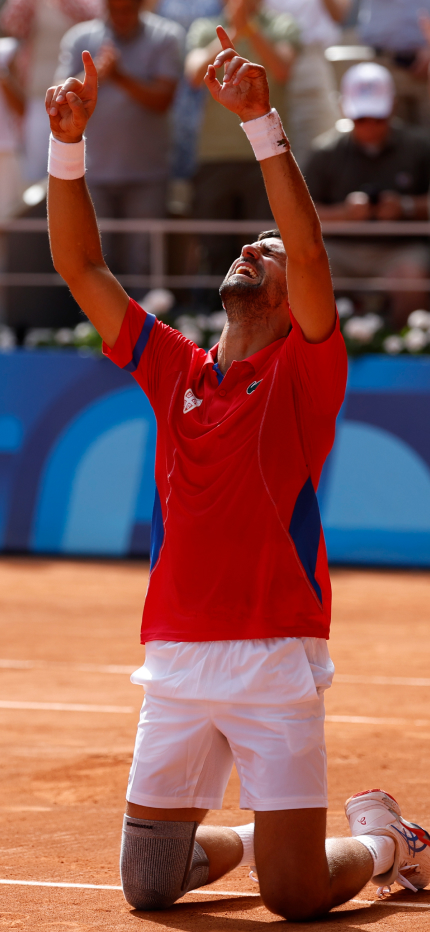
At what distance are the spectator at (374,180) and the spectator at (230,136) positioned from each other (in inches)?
31.0

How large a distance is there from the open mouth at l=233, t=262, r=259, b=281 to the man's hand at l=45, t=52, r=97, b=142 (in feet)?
2.13

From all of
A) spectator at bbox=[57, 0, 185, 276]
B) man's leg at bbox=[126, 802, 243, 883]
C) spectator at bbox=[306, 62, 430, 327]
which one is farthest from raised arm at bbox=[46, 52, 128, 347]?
spectator at bbox=[57, 0, 185, 276]

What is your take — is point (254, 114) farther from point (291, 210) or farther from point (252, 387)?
point (252, 387)

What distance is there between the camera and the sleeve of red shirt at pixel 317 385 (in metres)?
3.56

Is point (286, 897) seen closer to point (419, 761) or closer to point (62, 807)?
point (62, 807)

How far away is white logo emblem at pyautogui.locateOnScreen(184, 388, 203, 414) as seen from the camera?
383 centimetres

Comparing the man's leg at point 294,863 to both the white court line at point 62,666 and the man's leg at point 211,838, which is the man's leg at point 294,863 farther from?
the white court line at point 62,666

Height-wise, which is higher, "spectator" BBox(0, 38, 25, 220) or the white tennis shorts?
"spectator" BBox(0, 38, 25, 220)

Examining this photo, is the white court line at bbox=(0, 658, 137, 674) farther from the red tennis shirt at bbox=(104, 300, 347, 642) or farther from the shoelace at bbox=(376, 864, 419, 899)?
the red tennis shirt at bbox=(104, 300, 347, 642)

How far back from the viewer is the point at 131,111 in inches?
440

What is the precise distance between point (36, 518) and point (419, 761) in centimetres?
648

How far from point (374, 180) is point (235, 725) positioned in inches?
321

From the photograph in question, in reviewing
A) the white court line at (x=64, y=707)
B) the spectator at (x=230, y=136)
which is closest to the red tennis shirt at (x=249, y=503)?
the white court line at (x=64, y=707)

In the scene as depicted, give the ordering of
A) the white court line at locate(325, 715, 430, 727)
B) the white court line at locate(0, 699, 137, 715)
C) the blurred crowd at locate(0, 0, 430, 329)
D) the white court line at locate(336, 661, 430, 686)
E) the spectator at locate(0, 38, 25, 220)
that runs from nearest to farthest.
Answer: the white court line at locate(325, 715, 430, 727) → the white court line at locate(0, 699, 137, 715) → the white court line at locate(336, 661, 430, 686) → the blurred crowd at locate(0, 0, 430, 329) → the spectator at locate(0, 38, 25, 220)
